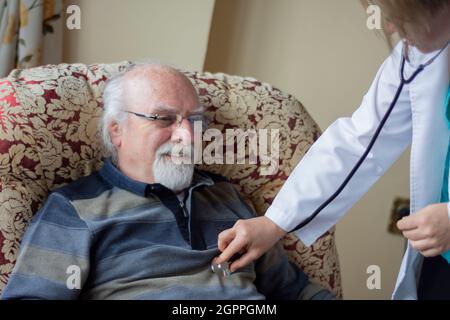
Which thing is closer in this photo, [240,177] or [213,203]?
[213,203]

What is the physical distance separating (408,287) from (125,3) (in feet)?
4.41

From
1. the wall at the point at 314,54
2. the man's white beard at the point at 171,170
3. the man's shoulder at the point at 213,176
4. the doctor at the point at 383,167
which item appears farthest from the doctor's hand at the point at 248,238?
the wall at the point at 314,54

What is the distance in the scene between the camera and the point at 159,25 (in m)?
2.08

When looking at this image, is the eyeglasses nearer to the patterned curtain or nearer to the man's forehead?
the man's forehead

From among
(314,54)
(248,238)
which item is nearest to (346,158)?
(248,238)

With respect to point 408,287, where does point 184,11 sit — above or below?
above

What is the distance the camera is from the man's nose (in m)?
1.45

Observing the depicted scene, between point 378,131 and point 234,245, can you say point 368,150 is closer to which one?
point 378,131

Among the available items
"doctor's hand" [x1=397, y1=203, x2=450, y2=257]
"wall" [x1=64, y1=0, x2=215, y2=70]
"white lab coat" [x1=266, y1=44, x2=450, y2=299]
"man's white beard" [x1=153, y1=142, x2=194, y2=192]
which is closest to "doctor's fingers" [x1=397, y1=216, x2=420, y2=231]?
"doctor's hand" [x1=397, y1=203, x2=450, y2=257]

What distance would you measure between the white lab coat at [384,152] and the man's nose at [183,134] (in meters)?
0.33

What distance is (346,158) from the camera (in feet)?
3.92

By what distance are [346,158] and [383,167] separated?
84 millimetres
